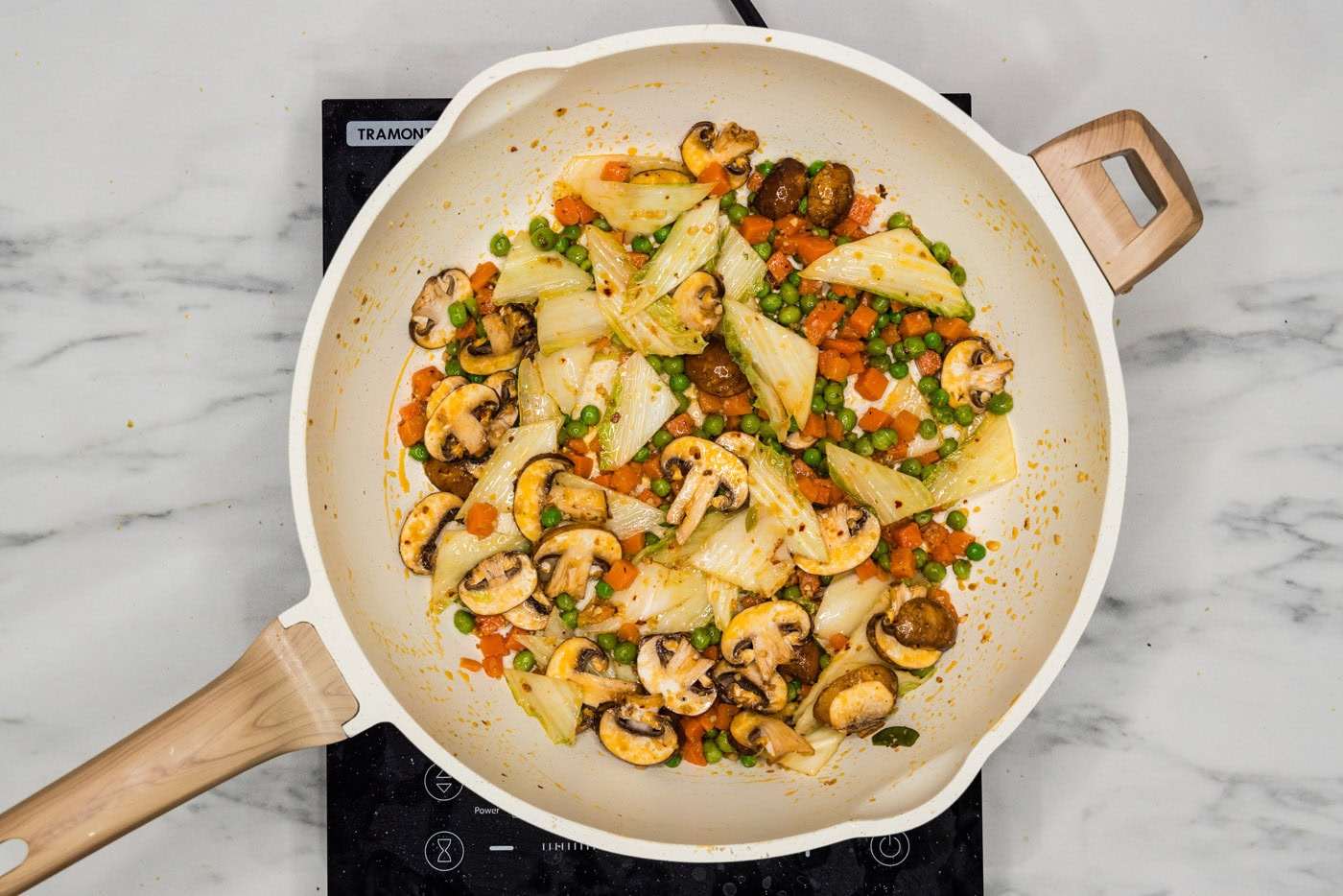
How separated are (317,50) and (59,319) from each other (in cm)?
117

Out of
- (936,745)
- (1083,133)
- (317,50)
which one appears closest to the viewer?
(1083,133)

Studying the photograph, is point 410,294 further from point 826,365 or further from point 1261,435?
point 1261,435

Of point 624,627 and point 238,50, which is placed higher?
point 238,50

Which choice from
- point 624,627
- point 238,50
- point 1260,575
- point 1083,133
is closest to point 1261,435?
point 1260,575

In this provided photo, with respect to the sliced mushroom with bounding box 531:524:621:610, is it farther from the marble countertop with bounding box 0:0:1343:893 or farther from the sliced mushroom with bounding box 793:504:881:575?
the marble countertop with bounding box 0:0:1343:893

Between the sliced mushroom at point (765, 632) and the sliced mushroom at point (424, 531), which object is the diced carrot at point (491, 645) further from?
the sliced mushroom at point (765, 632)

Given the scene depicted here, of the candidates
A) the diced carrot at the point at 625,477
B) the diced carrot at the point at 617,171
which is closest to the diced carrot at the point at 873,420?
the diced carrot at the point at 625,477

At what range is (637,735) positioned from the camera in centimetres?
252

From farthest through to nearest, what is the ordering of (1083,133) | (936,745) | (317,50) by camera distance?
(317,50), (936,745), (1083,133)

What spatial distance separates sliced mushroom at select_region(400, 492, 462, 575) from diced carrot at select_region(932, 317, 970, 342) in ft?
4.96

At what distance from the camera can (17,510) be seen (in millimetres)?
2873

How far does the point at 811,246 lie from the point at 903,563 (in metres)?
0.96

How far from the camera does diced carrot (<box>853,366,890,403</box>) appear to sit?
9.00ft

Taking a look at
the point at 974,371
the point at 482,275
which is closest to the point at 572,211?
the point at 482,275
